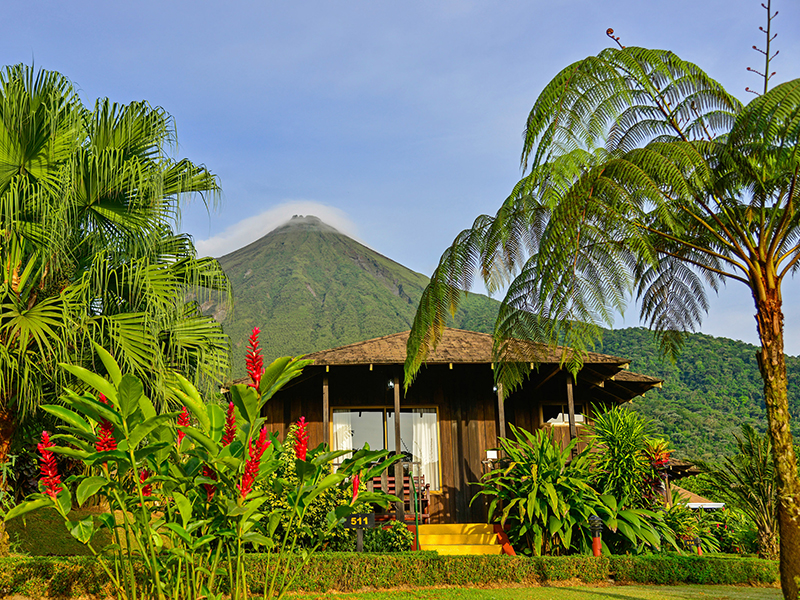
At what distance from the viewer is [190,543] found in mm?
2957

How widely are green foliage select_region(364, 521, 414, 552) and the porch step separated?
0.65m

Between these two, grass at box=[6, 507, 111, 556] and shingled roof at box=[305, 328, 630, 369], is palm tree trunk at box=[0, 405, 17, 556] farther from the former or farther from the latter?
shingled roof at box=[305, 328, 630, 369]

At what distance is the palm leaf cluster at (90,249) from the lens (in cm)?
671

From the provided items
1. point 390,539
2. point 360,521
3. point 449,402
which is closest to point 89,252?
point 360,521

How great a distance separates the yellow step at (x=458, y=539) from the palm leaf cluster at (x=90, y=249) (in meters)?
4.38

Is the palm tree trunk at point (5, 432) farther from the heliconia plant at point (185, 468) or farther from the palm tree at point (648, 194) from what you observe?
the palm tree at point (648, 194)

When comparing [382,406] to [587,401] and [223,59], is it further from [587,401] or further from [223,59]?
[223,59]

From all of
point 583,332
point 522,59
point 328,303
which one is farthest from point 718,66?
point 328,303

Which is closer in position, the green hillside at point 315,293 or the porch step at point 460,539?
the porch step at point 460,539

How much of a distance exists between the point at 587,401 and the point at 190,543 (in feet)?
38.8

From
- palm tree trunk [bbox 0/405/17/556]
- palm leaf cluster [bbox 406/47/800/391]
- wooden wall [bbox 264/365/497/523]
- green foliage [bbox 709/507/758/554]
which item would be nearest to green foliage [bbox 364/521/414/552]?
wooden wall [bbox 264/365/497/523]

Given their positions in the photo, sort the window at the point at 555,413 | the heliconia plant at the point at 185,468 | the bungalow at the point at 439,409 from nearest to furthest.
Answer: the heliconia plant at the point at 185,468
the bungalow at the point at 439,409
the window at the point at 555,413

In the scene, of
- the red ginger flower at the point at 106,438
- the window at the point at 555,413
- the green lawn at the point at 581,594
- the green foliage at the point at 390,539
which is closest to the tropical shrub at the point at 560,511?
the green lawn at the point at 581,594

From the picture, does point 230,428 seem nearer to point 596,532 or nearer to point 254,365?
point 254,365
